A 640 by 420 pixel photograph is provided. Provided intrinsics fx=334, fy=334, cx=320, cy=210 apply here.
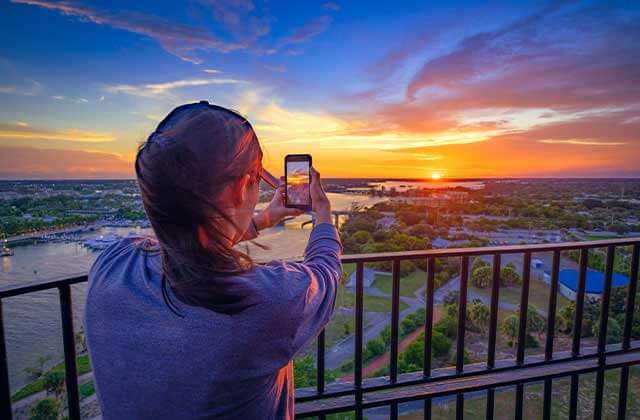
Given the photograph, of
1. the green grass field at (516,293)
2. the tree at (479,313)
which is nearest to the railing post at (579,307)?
the green grass field at (516,293)

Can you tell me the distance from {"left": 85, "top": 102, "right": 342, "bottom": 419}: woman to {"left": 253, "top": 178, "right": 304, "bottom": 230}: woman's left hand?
0.46 m

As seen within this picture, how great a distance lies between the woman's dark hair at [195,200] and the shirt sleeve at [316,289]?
99mm

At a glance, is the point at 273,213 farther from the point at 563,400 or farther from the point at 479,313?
the point at 563,400

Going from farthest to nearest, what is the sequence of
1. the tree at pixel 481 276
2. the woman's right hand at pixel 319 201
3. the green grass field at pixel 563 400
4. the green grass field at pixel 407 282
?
the green grass field at pixel 407 282
the green grass field at pixel 563 400
the tree at pixel 481 276
the woman's right hand at pixel 319 201

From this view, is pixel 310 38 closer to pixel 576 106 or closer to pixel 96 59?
pixel 96 59

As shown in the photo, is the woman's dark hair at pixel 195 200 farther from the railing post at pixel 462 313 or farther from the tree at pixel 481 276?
the tree at pixel 481 276

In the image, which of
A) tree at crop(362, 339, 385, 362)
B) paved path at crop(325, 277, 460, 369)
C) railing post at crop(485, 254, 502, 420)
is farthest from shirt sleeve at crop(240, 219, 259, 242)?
tree at crop(362, 339, 385, 362)

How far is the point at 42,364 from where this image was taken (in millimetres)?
3080

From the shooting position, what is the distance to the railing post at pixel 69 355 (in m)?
1.14

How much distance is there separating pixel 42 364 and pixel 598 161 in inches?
344

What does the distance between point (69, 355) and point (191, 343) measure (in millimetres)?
989

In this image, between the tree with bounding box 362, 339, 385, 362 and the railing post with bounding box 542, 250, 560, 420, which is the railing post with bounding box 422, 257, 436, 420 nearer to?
the railing post with bounding box 542, 250, 560, 420

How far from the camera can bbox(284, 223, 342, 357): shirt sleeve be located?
60 centimetres

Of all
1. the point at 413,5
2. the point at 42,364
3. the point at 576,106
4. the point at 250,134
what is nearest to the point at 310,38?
the point at 413,5
